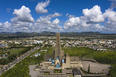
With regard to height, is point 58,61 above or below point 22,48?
above

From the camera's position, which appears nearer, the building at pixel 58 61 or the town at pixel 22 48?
the building at pixel 58 61


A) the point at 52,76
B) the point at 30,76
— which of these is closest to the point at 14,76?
the point at 30,76

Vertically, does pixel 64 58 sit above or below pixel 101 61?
above

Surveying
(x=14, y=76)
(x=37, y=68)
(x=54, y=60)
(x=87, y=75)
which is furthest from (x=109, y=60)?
(x=14, y=76)

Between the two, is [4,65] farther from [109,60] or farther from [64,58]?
[109,60]

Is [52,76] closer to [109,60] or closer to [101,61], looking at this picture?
[101,61]

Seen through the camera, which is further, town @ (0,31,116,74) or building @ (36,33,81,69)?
Result: town @ (0,31,116,74)

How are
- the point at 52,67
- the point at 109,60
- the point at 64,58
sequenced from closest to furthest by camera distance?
the point at 52,67, the point at 64,58, the point at 109,60

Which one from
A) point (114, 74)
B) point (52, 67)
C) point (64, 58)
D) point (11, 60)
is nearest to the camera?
point (114, 74)

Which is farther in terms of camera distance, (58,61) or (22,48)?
(22,48)

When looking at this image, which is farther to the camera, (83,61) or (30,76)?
(83,61)
